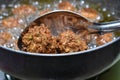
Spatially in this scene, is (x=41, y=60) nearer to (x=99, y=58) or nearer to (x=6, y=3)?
(x=99, y=58)

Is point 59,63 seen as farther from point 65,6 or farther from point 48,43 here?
point 65,6

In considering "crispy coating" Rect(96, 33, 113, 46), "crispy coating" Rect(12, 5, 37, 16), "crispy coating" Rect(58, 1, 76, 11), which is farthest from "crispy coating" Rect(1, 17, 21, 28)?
"crispy coating" Rect(96, 33, 113, 46)

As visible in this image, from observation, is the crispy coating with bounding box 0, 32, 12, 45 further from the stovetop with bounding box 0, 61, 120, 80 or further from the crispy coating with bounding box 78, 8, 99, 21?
the crispy coating with bounding box 78, 8, 99, 21

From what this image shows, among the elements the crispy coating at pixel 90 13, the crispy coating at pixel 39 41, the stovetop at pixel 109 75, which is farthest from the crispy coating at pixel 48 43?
the crispy coating at pixel 90 13

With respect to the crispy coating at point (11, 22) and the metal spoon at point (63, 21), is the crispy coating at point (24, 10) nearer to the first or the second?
the crispy coating at point (11, 22)

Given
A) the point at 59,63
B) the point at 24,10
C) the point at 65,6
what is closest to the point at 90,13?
the point at 65,6

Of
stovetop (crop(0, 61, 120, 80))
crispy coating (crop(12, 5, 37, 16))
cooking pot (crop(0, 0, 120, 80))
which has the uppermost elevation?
crispy coating (crop(12, 5, 37, 16))

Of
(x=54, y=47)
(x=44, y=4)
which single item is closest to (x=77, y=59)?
(x=54, y=47)
